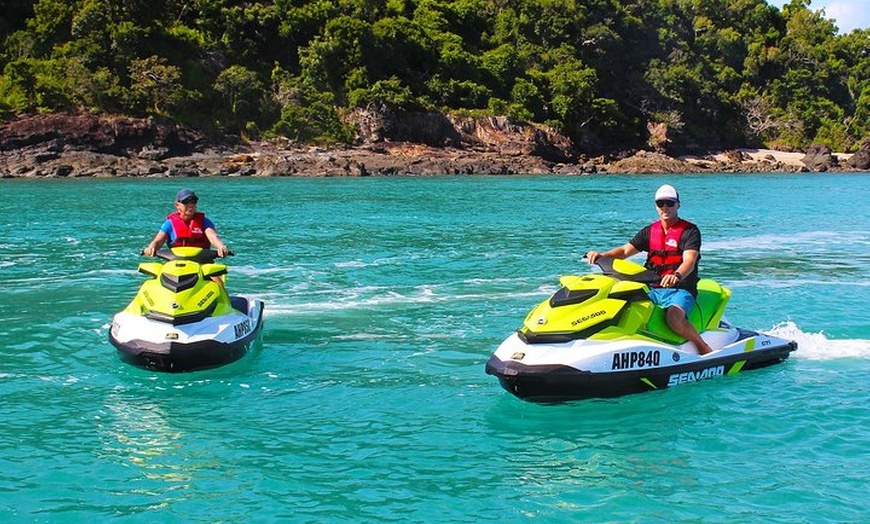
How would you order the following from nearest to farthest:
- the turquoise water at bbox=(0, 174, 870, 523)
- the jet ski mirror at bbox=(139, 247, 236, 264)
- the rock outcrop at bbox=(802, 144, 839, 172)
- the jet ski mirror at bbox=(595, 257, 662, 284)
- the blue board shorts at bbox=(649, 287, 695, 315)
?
the turquoise water at bbox=(0, 174, 870, 523) < the jet ski mirror at bbox=(595, 257, 662, 284) < the blue board shorts at bbox=(649, 287, 695, 315) < the jet ski mirror at bbox=(139, 247, 236, 264) < the rock outcrop at bbox=(802, 144, 839, 172)

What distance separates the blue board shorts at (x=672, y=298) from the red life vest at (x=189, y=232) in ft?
16.7

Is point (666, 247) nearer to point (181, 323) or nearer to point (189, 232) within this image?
point (181, 323)

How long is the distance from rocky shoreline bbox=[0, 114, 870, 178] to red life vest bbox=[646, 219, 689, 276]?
173 feet

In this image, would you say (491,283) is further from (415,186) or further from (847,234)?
(415,186)

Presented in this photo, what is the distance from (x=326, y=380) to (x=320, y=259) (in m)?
9.73

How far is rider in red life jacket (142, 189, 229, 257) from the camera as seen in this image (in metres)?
10.1

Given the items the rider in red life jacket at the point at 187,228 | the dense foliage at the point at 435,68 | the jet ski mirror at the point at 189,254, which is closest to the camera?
the jet ski mirror at the point at 189,254

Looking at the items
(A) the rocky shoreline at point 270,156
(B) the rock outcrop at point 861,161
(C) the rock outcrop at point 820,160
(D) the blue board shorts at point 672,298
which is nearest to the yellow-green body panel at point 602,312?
(D) the blue board shorts at point 672,298

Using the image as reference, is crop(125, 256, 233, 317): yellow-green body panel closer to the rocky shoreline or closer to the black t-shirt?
the black t-shirt

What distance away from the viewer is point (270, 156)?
64438mm

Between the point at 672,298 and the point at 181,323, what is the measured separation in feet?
15.8

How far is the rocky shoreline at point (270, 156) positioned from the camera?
190 ft

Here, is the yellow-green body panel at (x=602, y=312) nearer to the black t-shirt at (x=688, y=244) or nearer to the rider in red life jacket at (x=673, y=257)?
the rider in red life jacket at (x=673, y=257)

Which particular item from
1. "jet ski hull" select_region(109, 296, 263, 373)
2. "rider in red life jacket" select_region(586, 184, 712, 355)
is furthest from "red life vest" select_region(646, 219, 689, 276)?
"jet ski hull" select_region(109, 296, 263, 373)
